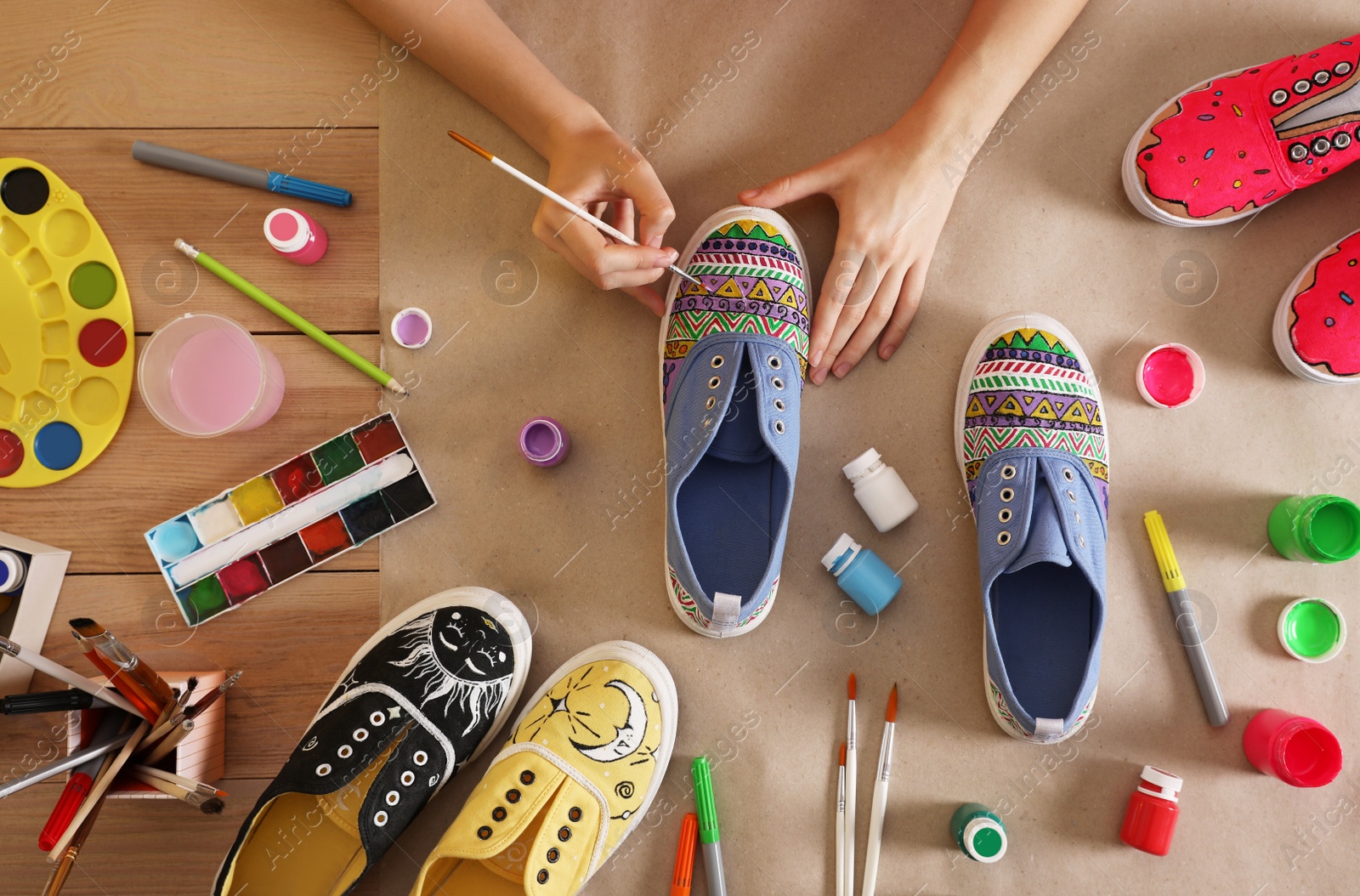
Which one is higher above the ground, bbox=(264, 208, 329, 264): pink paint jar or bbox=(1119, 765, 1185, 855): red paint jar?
bbox=(264, 208, 329, 264): pink paint jar

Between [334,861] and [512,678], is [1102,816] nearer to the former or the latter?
[512,678]

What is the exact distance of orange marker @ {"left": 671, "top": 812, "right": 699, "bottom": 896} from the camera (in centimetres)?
116

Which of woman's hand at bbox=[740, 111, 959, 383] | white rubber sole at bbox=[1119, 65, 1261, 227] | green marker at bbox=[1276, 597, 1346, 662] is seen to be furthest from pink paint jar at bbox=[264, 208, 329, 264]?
green marker at bbox=[1276, 597, 1346, 662]

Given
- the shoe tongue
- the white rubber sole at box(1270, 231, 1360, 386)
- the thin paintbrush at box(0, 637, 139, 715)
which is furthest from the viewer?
the white rubber sole at box(1270, 231, 1360, 386)

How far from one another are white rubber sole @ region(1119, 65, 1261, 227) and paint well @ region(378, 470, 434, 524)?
1272 millimetres

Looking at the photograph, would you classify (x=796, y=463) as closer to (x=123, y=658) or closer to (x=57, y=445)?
(x=123, y=658)

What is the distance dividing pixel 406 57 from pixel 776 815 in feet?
4.71

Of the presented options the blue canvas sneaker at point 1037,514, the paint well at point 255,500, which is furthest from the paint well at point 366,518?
the blue canvas sneaker at point 1037,514

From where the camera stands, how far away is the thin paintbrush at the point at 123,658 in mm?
872

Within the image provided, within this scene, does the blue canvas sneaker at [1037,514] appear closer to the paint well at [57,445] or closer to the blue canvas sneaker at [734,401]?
the blue canvas sneaker at [734,401]

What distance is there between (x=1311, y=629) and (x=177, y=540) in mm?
1842

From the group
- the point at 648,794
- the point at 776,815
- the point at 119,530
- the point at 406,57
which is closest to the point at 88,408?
the point at 119,530

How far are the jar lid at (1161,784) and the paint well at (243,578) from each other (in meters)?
1.44

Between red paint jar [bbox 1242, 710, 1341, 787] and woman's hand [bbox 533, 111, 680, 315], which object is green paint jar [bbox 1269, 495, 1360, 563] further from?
woman's hand [bbox 533, 111, 680, 315]
